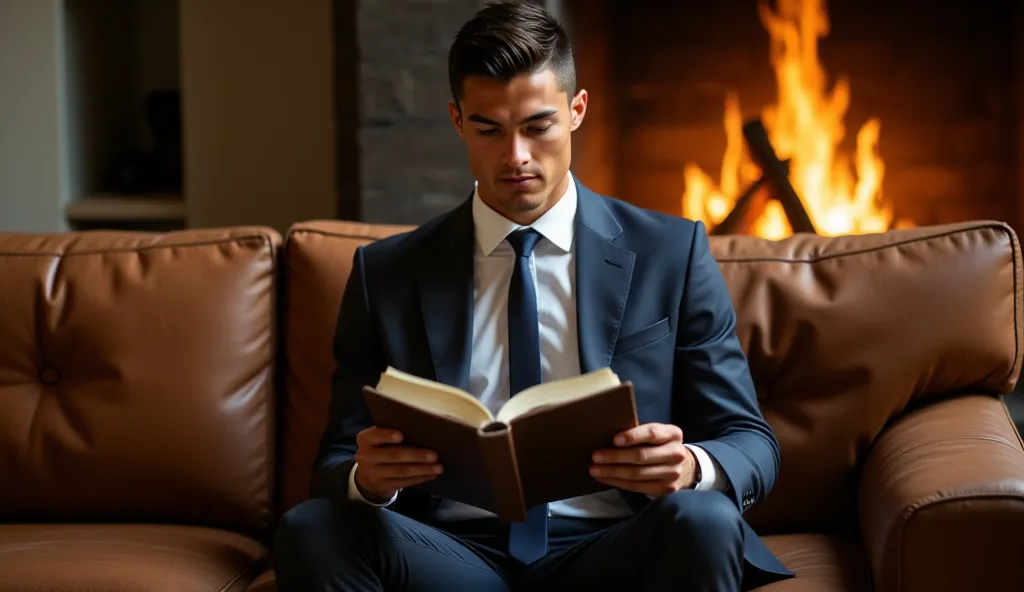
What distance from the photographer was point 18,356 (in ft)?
6.77

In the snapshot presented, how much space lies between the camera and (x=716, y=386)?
1.70m

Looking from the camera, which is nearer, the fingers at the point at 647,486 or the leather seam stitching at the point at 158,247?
the fingers at the point at 647,486

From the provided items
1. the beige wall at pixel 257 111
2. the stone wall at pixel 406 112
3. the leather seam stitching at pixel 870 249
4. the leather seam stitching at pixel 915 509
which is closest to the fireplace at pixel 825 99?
the stone wall at pixel 406 112

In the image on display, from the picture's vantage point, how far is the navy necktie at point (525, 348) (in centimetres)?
165

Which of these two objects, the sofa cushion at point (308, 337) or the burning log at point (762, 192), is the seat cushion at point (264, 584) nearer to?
the sofa cushion at point (308, 337)

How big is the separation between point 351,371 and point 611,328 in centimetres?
40

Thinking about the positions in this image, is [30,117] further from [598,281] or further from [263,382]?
[598,281]

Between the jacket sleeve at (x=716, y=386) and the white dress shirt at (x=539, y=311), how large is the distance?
0.51ft

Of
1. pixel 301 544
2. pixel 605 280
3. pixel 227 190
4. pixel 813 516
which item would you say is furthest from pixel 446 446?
pixel 227 190

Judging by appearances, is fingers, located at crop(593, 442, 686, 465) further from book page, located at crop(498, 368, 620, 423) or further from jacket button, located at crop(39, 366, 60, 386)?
jacket button, located at crop(39, 366, 60, 386)

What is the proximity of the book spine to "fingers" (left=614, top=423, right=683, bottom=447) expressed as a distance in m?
0.13

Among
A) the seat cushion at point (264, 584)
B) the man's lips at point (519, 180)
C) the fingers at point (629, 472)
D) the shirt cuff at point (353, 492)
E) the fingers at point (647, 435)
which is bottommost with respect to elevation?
the seat cushion at point (264, 584)

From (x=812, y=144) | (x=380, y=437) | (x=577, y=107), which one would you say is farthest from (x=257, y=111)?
(x=380, y=437)

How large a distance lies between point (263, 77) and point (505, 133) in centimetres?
166
